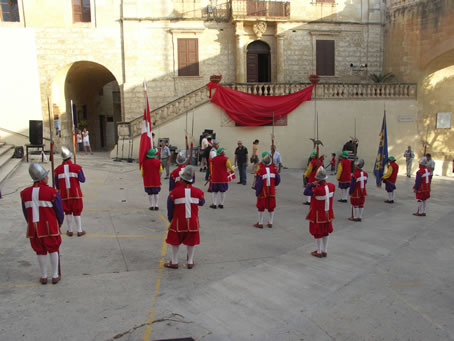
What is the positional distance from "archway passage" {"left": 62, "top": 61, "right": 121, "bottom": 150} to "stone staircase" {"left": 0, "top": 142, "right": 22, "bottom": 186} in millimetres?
4360

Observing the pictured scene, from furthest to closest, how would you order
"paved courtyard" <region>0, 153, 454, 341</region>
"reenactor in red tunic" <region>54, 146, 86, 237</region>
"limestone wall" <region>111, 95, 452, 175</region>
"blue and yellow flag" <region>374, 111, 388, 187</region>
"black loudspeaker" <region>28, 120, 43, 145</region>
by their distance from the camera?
1. "limestone wall" <region>111, 95, 452, 175</region>
2. "black loudspeaker" <region>28, 120, 43, 145</region>
3. "blue and yellow flag" <region>374, 111, 388, 187</region>
4. "reenactor in red tunic" <region>54, 146, 86, 237</region>
5. "paved courtyard" <region>0, 153, 454, 341</region>

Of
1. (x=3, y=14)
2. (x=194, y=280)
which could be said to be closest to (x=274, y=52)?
(x=3, y=14)

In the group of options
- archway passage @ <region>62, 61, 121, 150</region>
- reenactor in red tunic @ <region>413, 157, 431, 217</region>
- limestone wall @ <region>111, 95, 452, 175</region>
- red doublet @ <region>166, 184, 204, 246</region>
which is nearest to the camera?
red doublet @ <region>166, 184, 204, 246</region>

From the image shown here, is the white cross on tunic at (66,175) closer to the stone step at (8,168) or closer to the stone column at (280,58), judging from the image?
the stone step at (8,168)

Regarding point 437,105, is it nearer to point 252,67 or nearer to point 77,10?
point 252,67

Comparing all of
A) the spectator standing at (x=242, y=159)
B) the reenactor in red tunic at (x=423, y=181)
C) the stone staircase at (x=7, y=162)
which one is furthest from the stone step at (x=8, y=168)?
the reenactor in red tunic at (x=423, y=181)

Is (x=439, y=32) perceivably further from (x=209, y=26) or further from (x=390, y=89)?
(x=209, y=26)

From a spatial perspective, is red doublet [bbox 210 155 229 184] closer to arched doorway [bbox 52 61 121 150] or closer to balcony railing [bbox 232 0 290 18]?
arched doorway [bbox 52 61 121 150]

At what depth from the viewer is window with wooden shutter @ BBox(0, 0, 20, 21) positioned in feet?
68.1

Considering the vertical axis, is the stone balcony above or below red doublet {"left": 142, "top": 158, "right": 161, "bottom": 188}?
above

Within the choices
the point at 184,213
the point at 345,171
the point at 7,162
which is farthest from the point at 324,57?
the point at 184,213

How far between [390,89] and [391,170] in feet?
35.0

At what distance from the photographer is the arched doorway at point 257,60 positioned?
23531 millimetres

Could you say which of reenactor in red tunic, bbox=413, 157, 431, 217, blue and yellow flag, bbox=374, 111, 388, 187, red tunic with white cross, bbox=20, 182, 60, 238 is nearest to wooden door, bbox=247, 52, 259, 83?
blue and yellow flag, bbox=374, 111, 388, 187
